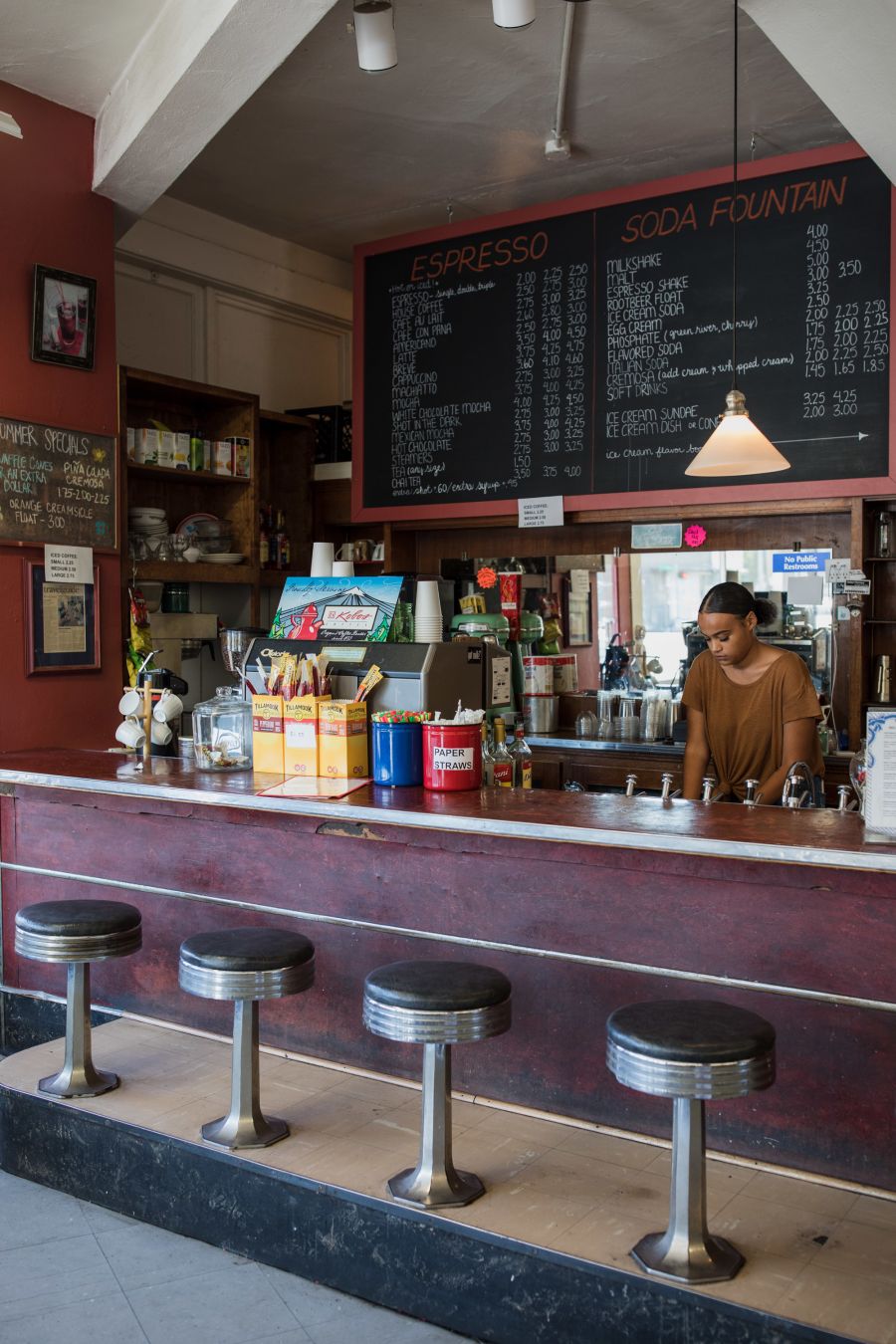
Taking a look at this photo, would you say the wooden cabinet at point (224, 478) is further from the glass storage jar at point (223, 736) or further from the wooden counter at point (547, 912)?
the wooden counter at point (547, 912)

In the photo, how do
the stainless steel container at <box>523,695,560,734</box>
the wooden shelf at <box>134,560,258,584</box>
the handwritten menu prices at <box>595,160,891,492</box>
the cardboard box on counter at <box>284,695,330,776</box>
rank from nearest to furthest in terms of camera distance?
1. the cardboard box on counter at <box>284,695,330,776</box>
2. the handwritten menu prices at <box>595,160,891,492</box>
3. the wooden shelf at <box>134,560,258,584</box>
4. the stainless steel container at <box>523,695,560,734</box>

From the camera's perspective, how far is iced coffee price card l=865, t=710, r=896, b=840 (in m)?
2.31

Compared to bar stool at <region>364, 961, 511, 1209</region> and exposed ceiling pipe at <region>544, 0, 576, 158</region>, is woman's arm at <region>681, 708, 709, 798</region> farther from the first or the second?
exposed ceiling pipe at <region>544, 0, 576, 158</region>

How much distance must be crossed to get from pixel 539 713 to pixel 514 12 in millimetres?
3122

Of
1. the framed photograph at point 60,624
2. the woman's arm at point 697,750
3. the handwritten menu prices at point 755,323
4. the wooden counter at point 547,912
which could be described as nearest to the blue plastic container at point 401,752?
the wooden counter at point 547,912

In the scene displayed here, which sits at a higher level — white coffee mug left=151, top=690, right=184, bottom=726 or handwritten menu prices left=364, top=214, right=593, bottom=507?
handwritten menu prices left=364, top=214, right=593, bottom=507

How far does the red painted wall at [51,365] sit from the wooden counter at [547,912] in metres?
0.54

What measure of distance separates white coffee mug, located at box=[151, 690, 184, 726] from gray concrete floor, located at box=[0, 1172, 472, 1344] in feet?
4.77

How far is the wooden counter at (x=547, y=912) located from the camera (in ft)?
8.01

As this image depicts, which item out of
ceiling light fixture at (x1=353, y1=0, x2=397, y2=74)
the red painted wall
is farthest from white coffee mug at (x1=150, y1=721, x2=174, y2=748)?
ceiling light fixture at (x1=353, y1=0, x2=397, y2=74)

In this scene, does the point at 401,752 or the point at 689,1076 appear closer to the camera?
the point at 689,1076

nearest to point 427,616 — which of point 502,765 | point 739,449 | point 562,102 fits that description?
point 502,765

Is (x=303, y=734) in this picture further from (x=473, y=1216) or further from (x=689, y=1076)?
(x=689, y=1076)

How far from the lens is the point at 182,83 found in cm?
380
